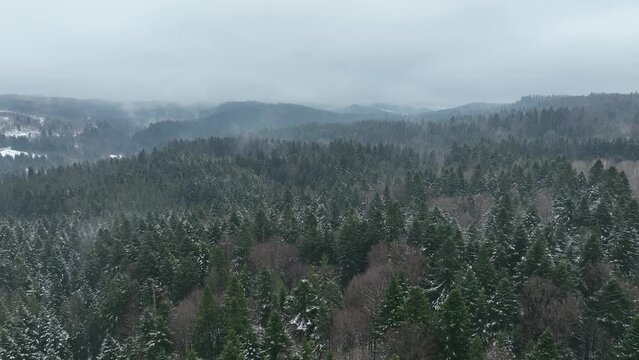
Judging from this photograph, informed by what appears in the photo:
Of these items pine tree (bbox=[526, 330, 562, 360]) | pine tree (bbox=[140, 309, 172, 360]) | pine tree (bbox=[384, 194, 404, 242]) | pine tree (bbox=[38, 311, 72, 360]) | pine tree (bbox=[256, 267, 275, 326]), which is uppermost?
pine tree (bbox=[384, 194, 404, 242])

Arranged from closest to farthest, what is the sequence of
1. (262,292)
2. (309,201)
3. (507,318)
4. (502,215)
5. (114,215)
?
(507,318) < (262,292) < (502,215) < (309,201) < (114,215)

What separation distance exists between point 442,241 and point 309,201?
197 feet

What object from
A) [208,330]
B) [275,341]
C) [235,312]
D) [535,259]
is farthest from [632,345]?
[208,330]

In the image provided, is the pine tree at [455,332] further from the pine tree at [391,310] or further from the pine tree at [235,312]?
the pine tree at [235,312]

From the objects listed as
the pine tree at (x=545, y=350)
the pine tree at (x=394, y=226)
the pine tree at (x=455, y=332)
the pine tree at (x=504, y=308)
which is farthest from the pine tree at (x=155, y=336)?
the pine tree at (x=545, y=350)

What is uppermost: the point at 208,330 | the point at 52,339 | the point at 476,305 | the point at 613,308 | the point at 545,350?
the point at 545,350

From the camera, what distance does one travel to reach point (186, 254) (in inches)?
2628

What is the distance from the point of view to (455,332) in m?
35.6

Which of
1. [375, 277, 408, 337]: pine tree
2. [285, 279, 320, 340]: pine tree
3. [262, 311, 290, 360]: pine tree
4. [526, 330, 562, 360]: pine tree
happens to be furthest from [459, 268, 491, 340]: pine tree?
[262, 311, 290, 360]: pine tree

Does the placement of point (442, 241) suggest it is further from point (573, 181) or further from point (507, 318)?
point (573, 181)

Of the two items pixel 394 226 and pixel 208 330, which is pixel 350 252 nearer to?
pixel 394 226

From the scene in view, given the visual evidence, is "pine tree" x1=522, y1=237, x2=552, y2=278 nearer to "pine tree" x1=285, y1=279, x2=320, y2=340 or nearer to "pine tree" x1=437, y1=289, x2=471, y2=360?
"pine tree" x1=437, y1=289, x2=471, y2=360

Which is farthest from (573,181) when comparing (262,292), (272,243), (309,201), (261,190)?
(261,190)

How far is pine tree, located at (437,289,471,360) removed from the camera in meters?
35.4
